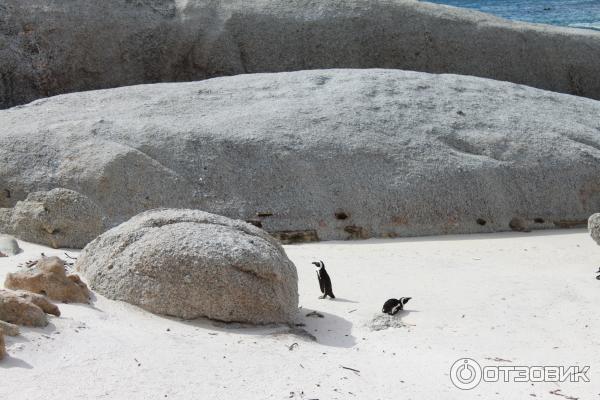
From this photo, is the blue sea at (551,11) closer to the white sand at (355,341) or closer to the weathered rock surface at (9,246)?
the white sand at (355,341)

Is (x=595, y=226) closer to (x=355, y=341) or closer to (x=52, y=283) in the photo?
(x=355, y=341)

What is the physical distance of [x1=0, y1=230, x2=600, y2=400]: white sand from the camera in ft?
14.4

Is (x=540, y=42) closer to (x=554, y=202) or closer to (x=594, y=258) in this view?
(x=554, y=202)

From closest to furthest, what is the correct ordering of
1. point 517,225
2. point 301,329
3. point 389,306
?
point 301,329 < point 389,306 < point 517,225

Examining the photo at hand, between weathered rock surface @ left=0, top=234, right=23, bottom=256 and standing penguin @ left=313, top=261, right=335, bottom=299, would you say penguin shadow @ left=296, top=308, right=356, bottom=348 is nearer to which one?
standing penguin @ left=313, top=261, right=335, bottom=299

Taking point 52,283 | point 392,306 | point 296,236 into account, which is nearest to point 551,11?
point 296,236

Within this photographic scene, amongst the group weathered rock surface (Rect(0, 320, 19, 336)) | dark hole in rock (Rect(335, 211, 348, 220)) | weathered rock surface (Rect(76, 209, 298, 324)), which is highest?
weathered rock surface (Rect(0, 320, 19, 336))

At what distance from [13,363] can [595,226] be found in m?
5.65

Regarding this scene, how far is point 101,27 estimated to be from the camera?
1173 centimetres

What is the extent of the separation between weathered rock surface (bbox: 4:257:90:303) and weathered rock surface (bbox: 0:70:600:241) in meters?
2.81

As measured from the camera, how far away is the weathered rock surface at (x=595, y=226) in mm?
8531

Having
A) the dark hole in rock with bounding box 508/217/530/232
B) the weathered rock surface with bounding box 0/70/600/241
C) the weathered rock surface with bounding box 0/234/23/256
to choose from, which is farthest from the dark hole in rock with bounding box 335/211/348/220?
the weathered rock surface with bounding box 0/234/23/256

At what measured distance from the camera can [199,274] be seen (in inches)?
218

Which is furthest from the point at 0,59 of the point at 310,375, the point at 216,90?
the point at 310,375
